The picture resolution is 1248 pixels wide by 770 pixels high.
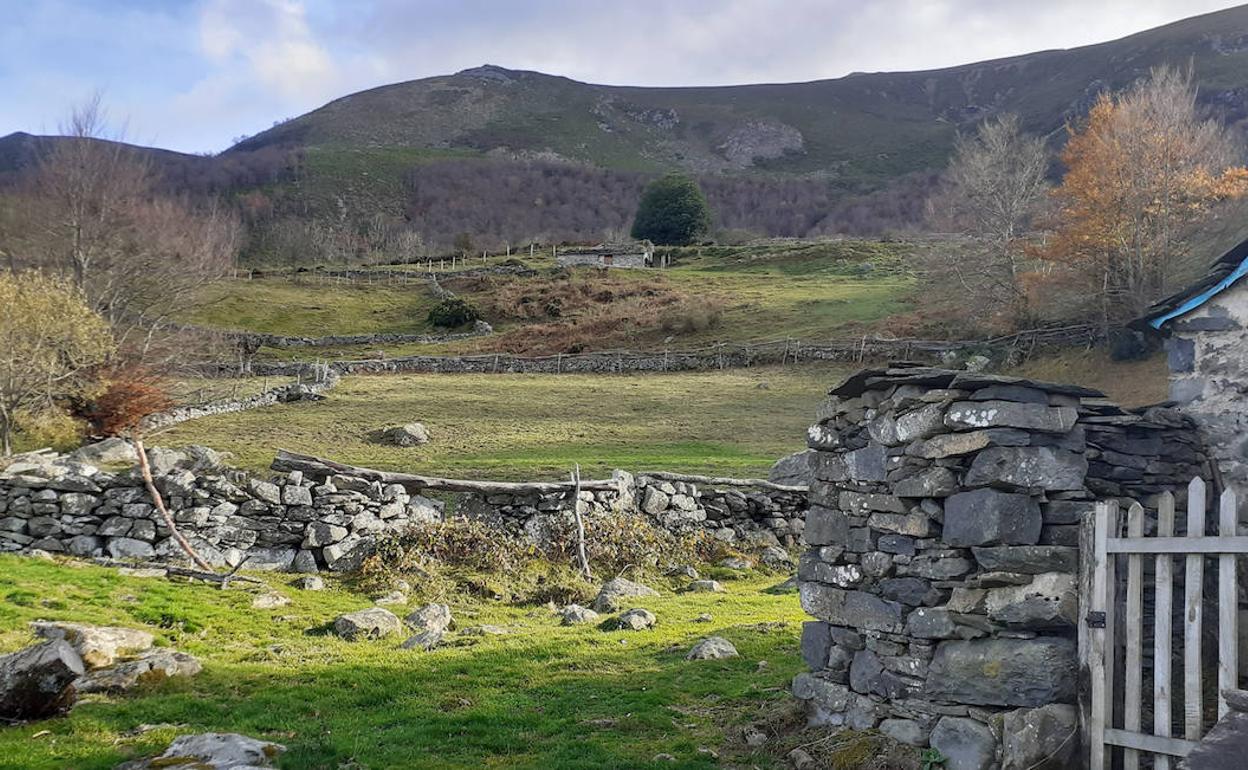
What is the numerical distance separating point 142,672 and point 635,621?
574cm

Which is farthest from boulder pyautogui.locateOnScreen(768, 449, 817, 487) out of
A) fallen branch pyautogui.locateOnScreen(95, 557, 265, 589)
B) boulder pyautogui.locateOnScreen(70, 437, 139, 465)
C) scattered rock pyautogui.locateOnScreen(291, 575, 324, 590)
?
boulder pyautogui.locateOnScreen(70, 437, 139, 465)

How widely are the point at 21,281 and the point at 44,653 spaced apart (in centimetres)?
1744

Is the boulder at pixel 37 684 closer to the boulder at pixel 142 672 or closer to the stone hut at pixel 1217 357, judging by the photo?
the boulder at pixel 142 672

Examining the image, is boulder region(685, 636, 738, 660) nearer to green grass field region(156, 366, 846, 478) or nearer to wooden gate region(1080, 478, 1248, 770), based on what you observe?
wooden gate region(1080, 478, 1248, 770)

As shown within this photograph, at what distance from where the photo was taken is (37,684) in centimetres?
745

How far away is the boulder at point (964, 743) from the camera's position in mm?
5984

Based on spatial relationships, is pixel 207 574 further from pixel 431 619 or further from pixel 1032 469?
pixel 1032 469

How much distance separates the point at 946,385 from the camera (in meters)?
6.61

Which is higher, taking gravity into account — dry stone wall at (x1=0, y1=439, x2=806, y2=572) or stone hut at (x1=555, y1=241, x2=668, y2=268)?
stone hut at (x1=555, y1=241, x2=668, y2=268)

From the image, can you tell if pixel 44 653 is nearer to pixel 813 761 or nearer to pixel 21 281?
pixel 813 761

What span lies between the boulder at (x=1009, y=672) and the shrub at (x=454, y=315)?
5153 cm

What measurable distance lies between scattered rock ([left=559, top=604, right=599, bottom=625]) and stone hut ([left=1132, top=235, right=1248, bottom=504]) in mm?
7785

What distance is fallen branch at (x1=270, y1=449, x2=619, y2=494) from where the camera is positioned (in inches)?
612

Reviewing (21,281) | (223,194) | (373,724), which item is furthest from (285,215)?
(373,724)
